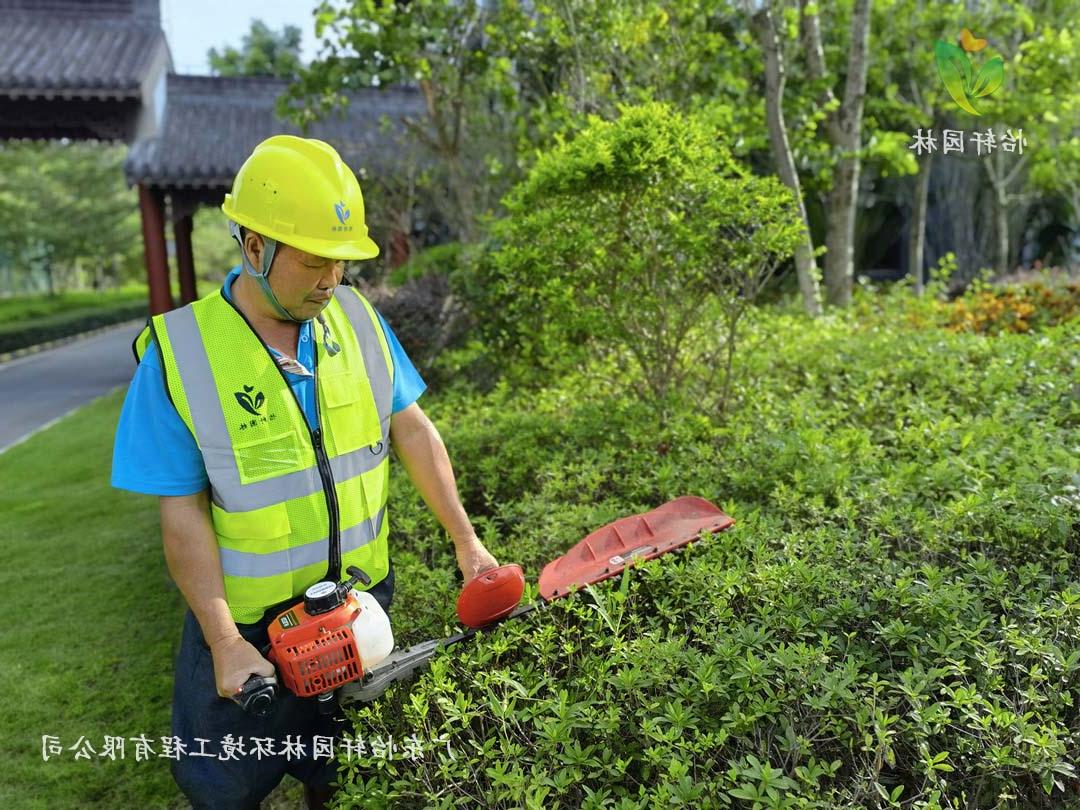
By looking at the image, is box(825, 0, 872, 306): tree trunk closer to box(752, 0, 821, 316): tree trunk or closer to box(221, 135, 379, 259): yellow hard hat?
box(752, 0, 821, 316): tree trunk

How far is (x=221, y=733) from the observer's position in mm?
1976

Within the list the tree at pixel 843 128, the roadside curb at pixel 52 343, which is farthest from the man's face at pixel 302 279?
the roadside curb at pixel 52 343

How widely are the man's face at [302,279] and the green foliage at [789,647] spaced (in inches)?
35.2

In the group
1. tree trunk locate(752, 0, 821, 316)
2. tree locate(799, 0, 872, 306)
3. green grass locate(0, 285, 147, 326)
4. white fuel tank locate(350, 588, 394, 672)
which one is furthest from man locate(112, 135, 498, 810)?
green grass locate(0, 285, 147, 326)

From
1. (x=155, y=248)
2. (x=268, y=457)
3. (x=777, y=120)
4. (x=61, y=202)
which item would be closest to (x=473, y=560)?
(x=268, y=457)

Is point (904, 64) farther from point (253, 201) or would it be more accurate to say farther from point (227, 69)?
point (227, 69)

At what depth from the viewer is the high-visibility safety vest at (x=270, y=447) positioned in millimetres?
1843

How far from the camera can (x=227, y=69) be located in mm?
32656

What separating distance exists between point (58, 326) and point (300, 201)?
818 inches

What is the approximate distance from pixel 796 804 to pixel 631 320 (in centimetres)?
311

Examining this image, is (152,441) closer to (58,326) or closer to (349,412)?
(349,412)

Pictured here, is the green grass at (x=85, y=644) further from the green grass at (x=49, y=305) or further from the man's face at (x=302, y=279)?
the green grass at (x=49, y=305)

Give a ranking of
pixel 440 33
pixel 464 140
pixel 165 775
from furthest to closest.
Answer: pixel 464 140 < pixel 440 33 < pixel 165 775

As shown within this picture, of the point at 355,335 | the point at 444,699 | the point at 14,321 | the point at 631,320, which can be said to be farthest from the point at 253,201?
the point at 14,321
